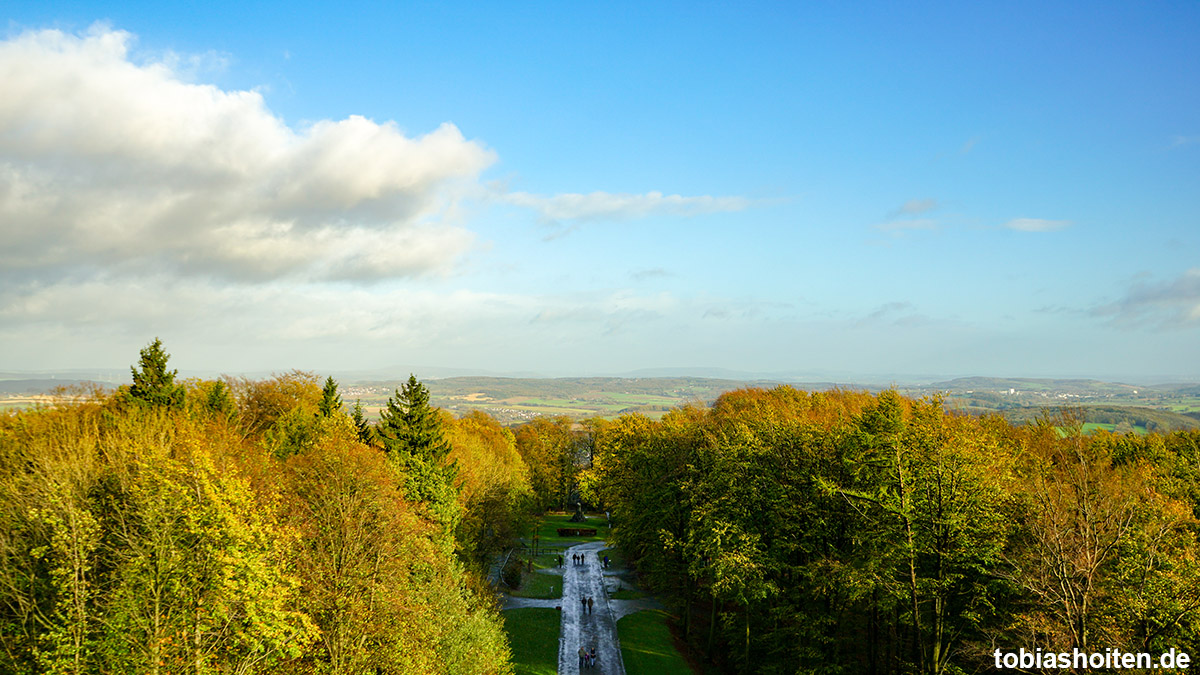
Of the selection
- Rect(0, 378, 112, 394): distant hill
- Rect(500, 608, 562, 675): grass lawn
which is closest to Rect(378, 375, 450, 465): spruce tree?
Rect(500, 608, 562, 675): grass lawn

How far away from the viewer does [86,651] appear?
18.4m

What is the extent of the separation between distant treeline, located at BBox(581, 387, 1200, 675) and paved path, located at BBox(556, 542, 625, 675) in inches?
237

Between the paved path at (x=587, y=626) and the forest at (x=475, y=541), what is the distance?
6065 mm

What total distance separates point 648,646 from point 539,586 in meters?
17.2

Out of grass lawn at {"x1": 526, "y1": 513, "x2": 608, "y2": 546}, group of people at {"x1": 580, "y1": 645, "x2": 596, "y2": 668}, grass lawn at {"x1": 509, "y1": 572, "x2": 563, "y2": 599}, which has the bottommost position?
grass lawn at {"x1": 526, "y1": 513, "x2": 608, "y2": 546}

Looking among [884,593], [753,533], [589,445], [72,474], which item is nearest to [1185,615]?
[884,593]

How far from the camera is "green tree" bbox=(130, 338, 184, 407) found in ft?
135

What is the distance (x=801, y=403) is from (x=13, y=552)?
57.4 metres

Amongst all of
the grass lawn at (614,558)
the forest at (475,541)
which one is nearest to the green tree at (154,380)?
the forest at (475,541)

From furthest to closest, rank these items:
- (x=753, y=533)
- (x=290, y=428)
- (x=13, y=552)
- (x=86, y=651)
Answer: (x=290, y=428) → (x=753, y=533) → (x=13, y=552) → (x=86, y=651)

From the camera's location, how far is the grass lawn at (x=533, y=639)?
3628cm

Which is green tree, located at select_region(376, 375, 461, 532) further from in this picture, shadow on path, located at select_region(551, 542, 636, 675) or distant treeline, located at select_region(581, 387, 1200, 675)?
distant treeline, located at select_region(581, 387, 1200, 675)

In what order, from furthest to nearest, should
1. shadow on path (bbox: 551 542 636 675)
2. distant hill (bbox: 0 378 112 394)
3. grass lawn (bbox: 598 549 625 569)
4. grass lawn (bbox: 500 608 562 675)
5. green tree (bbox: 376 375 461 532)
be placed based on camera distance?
grass lawn (bbox: 598 549 625 569)
distant hill (bbox: 0 378 112 394)
shadow on path (bbox: 551 542 636 675)
green tree (bbox: 376 375 461 532)
grass lawn (bbox: 500 608 562 675)

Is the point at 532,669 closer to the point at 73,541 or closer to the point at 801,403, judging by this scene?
the point at 73,541
